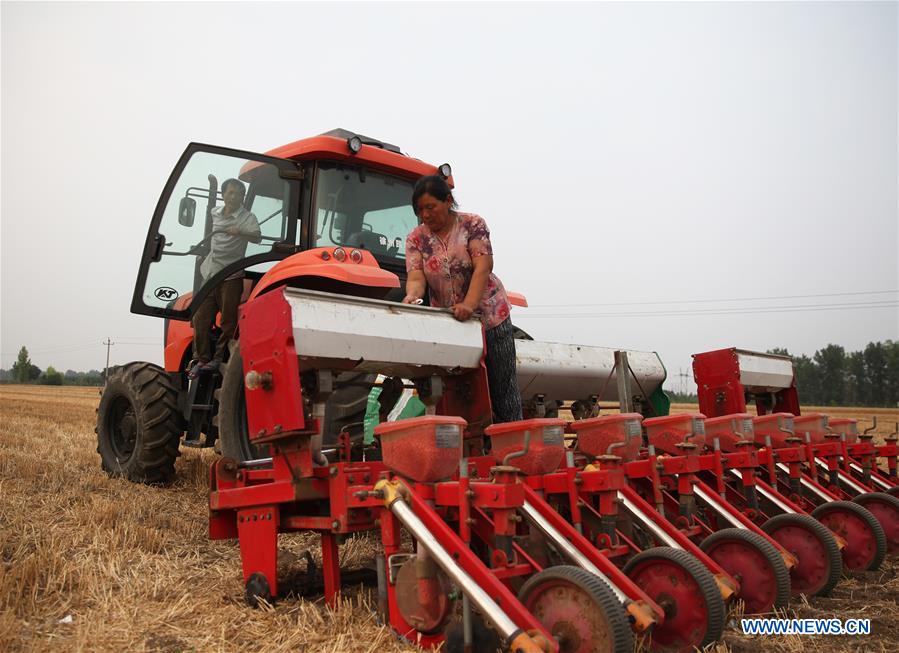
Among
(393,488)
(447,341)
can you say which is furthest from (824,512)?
(393,488)

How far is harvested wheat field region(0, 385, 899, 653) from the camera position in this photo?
2.67m

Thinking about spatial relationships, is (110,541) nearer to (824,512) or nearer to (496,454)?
(496,454)

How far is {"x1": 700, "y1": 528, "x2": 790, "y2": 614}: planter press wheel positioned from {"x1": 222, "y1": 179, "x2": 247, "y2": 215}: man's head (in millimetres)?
3577

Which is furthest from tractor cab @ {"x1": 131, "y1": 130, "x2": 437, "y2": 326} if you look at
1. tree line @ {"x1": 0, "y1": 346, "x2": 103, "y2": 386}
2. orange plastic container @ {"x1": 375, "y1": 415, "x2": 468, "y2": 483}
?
tree line @ {"x1": 0, "y1": 346, "x2": 103, "y2": 386}

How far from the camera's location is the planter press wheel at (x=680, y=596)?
255 cm

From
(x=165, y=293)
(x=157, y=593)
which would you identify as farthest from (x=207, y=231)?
(x=157, y=593)

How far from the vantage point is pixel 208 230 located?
510 cm

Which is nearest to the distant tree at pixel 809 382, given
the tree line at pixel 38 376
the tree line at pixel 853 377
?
the tree line at pixel 853 377

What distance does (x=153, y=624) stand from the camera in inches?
112

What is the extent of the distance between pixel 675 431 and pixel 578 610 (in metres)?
2.10

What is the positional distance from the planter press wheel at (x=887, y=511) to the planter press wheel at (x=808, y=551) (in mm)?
1128

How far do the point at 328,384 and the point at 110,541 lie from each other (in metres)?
1.67

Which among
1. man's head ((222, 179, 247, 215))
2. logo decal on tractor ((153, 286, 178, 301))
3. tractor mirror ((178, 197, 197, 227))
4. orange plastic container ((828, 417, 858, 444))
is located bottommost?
orange plastic container ((828, 417, 858, 444))

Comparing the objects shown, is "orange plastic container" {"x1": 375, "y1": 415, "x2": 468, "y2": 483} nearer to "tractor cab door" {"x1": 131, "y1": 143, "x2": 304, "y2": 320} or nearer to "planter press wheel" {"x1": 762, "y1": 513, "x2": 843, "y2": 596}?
"planter press wheel" {"x1": 762, "y1": 513, "x2": 843, "y2": 596}
